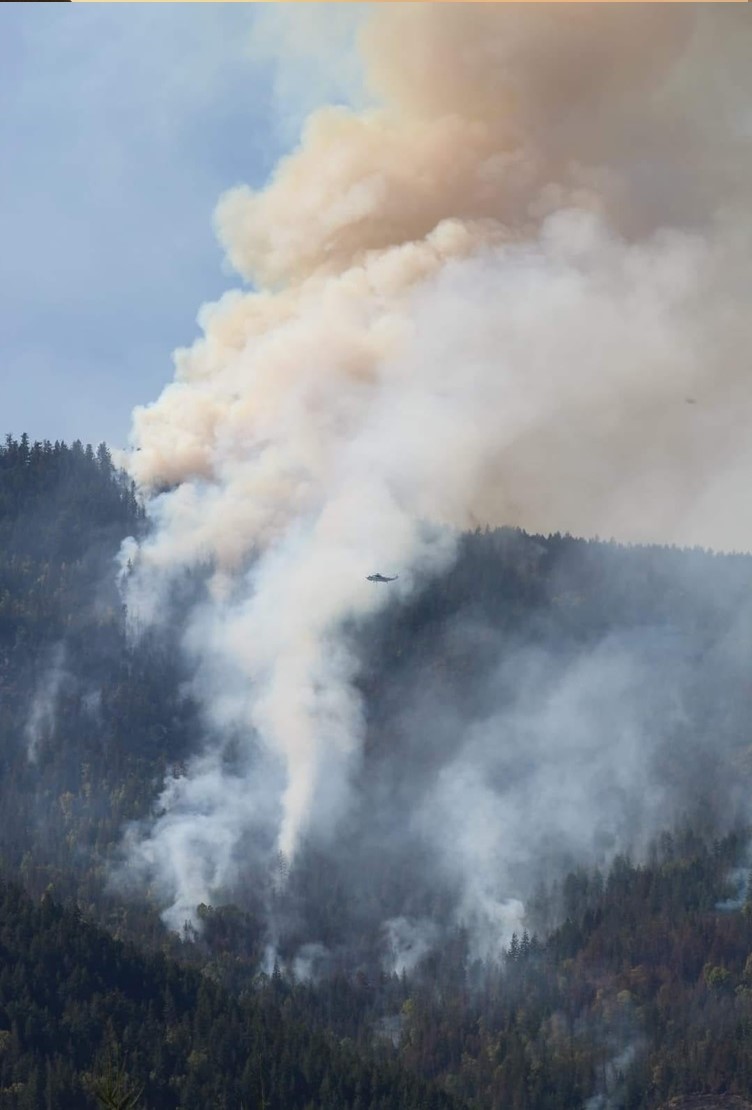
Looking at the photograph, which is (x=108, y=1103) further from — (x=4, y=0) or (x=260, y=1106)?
(x=4, y=0)

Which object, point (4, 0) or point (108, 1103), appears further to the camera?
point (4, 0)

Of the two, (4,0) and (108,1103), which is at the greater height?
(4,0)

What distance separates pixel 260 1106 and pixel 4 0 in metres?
100

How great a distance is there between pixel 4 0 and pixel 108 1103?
350 feet

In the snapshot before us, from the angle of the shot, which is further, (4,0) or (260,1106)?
(4,0)

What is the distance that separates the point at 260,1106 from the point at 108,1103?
24669 millimetres

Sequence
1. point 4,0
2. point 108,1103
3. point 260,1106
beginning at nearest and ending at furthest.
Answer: point 108,1103 < point 260,1106 < point 4,0

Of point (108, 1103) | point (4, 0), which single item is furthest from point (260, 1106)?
point (4, 0)

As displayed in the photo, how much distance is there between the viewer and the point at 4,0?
19650 centimetres

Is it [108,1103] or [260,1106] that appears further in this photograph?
[260,1106]

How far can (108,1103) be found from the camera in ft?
422

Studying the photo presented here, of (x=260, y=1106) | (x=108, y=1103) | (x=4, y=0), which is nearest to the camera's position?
(x=108, y=1103)
